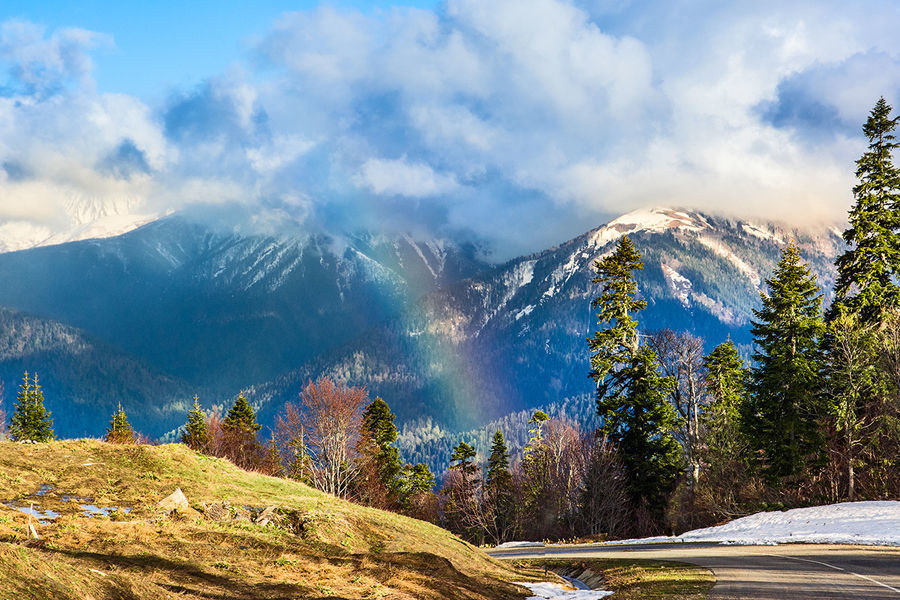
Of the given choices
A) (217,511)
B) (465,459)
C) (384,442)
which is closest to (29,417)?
(384,442)

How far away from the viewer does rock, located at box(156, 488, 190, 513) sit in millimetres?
16706

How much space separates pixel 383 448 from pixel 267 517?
48.9 meters

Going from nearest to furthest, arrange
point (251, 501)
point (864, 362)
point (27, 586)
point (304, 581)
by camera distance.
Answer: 1. point (27, 586)
2. point (304, 581)
3. point (251, 501)
4. point (864, 362)

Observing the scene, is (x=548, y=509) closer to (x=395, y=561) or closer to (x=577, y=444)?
(x=577, y=444)

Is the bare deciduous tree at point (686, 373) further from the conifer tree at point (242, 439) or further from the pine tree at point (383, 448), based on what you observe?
the conifer tree at point (242, 439)

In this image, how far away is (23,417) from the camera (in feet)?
231

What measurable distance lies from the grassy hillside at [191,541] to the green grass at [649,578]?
312 cm

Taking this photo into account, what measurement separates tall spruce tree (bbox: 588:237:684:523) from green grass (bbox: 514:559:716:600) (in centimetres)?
1727

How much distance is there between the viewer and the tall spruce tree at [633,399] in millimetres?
42062

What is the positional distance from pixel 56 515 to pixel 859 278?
42.0 meters

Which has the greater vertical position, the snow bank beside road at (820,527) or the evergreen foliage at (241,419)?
the evergreen foliage at (241,419)

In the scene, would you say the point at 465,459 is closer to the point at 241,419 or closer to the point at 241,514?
the point at 241,419

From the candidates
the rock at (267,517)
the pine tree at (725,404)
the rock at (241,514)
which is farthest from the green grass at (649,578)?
the pine tree at (725,404)

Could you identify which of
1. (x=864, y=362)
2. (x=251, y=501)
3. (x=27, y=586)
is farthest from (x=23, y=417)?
(x=864, y=362)
